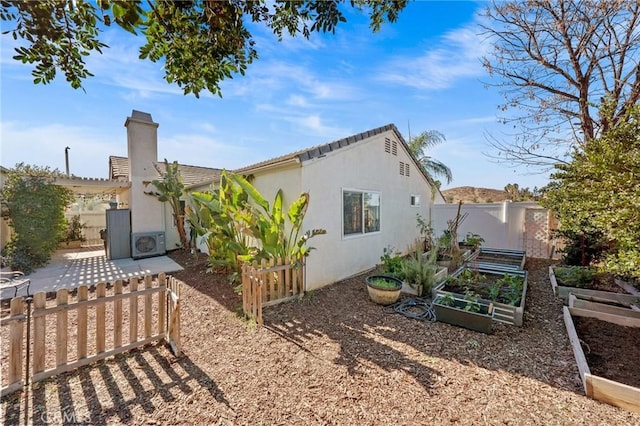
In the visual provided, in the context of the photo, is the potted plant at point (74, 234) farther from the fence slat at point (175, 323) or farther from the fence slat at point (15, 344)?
the fence slat at point (175, 323)

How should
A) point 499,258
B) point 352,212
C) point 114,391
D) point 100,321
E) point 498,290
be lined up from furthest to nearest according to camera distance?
point 499,258
point 352,212
point 498,290
point 100,321
point 114,391

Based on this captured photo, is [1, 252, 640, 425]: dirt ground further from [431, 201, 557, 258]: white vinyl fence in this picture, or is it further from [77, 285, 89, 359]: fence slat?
[431, 201, 557, 258]: white vinyl fence

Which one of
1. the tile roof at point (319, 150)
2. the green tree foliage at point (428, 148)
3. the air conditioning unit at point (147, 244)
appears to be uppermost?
the green tree foliage at point (428, 148)

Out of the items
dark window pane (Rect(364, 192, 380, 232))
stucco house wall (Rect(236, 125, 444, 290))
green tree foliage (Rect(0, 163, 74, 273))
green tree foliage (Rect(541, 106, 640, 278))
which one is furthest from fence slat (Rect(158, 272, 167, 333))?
green tree foliage (Rect(0, 163, 74, 273))

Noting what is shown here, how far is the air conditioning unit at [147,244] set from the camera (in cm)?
997

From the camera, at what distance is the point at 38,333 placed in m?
2.87

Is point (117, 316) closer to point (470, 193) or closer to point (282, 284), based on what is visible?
point (282, 284)

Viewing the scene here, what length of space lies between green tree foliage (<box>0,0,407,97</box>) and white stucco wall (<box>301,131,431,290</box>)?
2.82 m

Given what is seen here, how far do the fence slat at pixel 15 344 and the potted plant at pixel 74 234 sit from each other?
1302 centimetres

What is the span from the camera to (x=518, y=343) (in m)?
4.00

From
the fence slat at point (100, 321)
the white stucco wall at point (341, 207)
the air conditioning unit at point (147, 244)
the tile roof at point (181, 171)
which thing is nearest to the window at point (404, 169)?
the white stucco wall at point (341, 207)

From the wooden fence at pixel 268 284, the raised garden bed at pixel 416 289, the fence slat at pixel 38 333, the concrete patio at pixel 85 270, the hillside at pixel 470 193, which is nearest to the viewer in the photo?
the fence slat at pixel 38 333

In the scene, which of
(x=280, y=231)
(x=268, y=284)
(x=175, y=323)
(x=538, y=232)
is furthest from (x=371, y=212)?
(x=538, y=232)

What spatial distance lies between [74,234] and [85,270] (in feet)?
21.5
